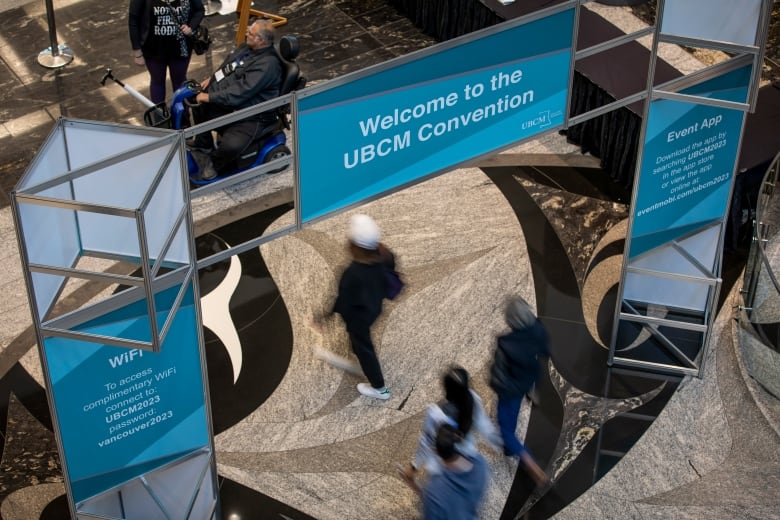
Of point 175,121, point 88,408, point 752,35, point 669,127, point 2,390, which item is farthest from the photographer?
point 175,121

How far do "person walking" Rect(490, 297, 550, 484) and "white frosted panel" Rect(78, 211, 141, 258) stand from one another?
2043mm

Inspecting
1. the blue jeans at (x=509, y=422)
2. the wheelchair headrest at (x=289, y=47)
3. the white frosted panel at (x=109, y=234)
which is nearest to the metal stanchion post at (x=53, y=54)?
the wheelchair headrest at (x=289, y=47)

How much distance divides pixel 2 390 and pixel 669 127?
13.6 ft

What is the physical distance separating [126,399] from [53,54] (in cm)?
556

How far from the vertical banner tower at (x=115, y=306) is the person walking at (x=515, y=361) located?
1.56 metres

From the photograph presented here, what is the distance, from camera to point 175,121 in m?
8.49

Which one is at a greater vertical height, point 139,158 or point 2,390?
point 139,158

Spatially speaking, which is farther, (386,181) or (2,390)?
(2,390)

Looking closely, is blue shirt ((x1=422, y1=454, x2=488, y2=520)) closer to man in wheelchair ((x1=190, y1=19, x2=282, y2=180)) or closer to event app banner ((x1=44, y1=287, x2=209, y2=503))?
event app banner ((x1=44, y1=287, x2=209, y2=503))

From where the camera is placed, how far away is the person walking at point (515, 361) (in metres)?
5.91

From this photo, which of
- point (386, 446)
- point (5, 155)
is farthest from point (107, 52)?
point (386, 446)

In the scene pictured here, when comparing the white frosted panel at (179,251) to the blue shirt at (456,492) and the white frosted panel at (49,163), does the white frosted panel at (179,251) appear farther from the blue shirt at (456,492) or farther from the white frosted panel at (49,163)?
the blue shirt at (456,492)

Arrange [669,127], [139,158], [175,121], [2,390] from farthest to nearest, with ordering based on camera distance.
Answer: [175,121] < [2,390] < [669,127] < [139,158]

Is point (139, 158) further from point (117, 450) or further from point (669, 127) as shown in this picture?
point (669, 127)
